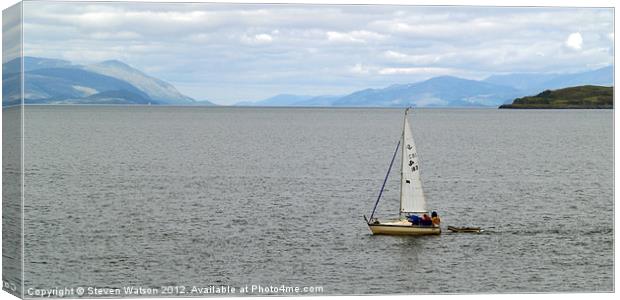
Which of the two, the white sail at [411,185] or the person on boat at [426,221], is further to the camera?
the person on boat at [426,221]

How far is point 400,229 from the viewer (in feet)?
165

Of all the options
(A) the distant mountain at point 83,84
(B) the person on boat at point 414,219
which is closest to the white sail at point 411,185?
(B) the person on boat at point 414,219

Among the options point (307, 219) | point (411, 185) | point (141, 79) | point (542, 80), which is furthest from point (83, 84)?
point (542, 80)

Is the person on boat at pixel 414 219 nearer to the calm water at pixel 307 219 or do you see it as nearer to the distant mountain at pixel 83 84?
the calm water at pixel 307 219

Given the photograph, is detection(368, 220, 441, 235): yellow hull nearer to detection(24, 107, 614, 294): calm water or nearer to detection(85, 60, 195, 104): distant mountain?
detection(24, 107, 614, 294): calm water

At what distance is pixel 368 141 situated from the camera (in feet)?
370

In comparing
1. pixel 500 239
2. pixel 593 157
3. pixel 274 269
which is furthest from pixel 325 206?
pixel 593 157

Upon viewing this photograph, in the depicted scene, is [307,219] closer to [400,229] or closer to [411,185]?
[400,229]

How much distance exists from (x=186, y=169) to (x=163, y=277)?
38971 millimetres

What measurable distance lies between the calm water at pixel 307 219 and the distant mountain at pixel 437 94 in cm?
505

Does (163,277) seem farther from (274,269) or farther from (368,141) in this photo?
(368,141)

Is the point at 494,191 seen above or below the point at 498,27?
below

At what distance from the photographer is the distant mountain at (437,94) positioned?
44.9 meters

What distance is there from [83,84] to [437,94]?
14384mm
